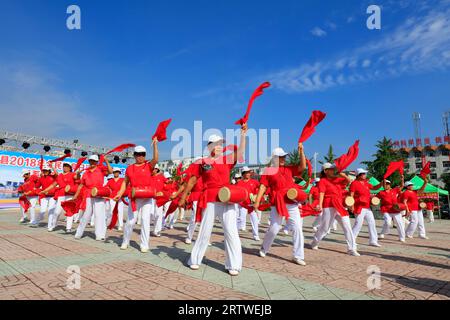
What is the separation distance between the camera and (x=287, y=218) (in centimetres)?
551

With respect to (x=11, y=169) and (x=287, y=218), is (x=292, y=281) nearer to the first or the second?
(x=287, y=218)

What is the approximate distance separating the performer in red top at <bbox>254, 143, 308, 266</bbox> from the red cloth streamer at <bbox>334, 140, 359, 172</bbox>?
5.13 feet

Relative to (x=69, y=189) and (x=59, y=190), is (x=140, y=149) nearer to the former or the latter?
(x=69, y=189)

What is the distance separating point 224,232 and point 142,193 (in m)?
2.30

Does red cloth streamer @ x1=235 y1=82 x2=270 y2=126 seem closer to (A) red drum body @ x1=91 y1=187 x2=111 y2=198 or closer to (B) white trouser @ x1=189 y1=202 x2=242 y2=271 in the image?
(B) white trouser @ x1=189 y1=202 x2=242 y2=271

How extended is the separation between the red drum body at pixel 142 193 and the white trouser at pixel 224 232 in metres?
1.93

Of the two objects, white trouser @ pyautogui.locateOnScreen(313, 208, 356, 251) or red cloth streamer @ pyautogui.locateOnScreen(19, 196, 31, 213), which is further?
red cloth streamer @ pyautogui.locateOnScreen(19, 196, 31, 213)

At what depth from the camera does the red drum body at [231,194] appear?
4414mm

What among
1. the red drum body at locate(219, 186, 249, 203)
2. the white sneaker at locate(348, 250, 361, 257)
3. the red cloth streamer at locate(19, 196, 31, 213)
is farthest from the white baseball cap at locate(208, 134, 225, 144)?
the red cloth streamer at locate(19, 196, 31, 213)

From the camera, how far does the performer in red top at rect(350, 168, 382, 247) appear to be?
7781 millimetres

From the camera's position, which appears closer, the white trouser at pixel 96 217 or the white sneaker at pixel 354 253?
the white sneaker at pixel 354 253

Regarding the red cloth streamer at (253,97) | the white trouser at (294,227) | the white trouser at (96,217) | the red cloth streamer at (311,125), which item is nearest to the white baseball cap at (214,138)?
the red cloth streamer at (253,97)

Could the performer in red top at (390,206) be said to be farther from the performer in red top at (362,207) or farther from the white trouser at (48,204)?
the white trouser at (48,204)
